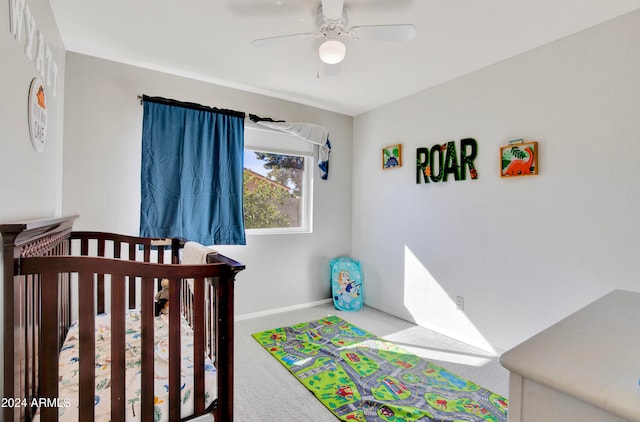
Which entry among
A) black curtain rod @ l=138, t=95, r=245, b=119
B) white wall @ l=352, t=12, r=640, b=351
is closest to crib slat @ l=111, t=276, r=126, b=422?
black curtain rod @ l=138, t=95, r=245, b=119

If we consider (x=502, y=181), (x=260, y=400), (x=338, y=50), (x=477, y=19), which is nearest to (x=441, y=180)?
(x=502, y=181)

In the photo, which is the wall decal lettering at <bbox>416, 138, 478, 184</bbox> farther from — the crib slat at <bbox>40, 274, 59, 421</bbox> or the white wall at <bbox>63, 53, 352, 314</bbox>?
the crib slat at <bbox>40, 274, 59, 421</bbox>

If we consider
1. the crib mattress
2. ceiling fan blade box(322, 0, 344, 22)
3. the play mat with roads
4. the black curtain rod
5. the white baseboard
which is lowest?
the play mat with roads

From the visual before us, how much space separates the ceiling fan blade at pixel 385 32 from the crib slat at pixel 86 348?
165 centimetres

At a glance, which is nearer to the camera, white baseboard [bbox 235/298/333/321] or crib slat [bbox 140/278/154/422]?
crib slat [bbox 140/278/154/422]

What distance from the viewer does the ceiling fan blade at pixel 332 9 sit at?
1.47m

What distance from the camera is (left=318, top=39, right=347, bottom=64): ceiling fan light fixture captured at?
1678 mm

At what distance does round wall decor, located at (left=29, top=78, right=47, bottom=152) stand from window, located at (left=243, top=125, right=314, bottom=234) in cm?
164

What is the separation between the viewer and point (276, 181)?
3287 millimetres

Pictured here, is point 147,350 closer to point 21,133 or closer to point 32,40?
point 21,133

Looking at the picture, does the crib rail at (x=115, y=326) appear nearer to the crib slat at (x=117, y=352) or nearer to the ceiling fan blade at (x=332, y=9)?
the crib slat at (x=117, y=352)

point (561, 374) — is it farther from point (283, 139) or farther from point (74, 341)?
point (283, 139)

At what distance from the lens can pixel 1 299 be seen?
1.02 meters

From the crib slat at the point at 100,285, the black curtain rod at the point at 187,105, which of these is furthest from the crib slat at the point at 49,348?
the black curtain rod at the point at 187,105
